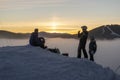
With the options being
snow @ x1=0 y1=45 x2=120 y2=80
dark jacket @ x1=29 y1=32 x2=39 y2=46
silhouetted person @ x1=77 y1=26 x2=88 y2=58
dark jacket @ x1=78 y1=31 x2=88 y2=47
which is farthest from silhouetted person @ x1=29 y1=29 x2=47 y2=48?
snow @ x1=0 y1=45 x2=120 y2=80

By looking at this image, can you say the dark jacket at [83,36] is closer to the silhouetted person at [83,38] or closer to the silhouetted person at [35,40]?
the silhouetted person at [83,38]

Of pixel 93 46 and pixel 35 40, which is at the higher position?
pixel 35 40

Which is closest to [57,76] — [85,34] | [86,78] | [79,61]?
[86,78]

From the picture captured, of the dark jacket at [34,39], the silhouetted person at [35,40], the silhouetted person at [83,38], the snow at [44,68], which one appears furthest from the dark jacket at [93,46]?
the snow at [44,68]

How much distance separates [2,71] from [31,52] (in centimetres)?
344

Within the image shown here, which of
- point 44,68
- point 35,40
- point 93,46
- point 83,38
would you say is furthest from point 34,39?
point 44,68

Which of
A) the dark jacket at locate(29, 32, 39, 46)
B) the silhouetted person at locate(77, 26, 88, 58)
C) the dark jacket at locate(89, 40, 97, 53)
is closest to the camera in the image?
the silhouetted person at locate(77, 26, 88, 58)

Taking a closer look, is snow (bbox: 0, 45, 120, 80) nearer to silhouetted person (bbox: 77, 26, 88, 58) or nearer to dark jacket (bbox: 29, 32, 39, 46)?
silhouetted person (bbox: 77, 26, 88, 58)

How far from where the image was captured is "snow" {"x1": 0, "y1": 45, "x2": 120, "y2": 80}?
60.6 feet

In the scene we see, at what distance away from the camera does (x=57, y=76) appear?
18.5 metres

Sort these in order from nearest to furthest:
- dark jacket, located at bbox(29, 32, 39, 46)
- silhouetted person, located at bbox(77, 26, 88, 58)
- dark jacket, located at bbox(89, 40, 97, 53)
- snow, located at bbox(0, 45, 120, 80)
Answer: snow, located at bbox(0, 45, 120, 80), silhouetted person, located at bbox(77, 26, 88, 58), dark jacket, located at bbox(29, 32, 39, 46), dark jacket, located at bbox(89, 40, 97, 53)

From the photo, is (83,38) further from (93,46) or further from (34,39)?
(34,39)

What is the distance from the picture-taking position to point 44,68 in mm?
19344

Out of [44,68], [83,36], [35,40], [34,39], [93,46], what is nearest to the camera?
[44,68]
